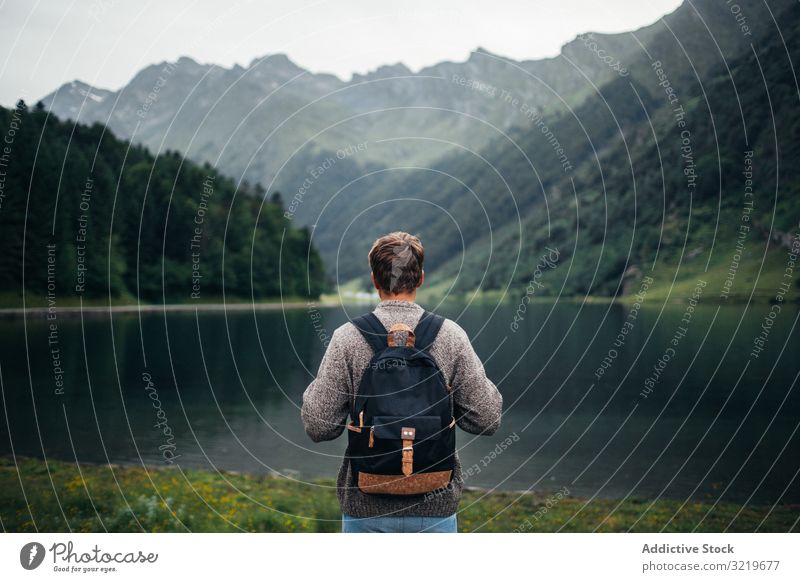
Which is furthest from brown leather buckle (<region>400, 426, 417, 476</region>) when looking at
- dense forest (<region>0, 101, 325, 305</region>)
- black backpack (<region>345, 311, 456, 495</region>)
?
dense forest (<region>0, 101, 325, 305</region>)

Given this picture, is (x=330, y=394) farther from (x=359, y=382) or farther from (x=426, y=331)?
(x=426, y=331)

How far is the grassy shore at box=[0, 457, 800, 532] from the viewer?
1130cm

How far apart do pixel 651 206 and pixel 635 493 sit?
181403 millimetres

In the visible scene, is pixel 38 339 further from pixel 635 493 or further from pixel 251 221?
pixel 251 221

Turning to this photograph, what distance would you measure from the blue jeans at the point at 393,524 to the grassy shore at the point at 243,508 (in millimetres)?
6426

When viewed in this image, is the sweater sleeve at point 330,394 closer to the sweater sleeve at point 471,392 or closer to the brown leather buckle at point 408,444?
the brown leather buckle at point 408,444

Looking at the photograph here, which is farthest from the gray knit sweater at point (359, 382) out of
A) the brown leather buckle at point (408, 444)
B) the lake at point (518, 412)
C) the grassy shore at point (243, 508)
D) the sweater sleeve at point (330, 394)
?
the lake at point (518, 412)

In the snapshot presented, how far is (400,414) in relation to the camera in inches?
197

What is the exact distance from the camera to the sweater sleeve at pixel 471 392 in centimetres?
507

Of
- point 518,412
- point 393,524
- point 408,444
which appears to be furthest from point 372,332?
point 518,412

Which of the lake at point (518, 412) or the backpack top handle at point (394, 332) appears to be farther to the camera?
the lake at point (518, 412)

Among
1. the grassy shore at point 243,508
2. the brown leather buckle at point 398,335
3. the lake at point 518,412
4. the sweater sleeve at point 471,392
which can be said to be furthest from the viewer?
the lake at point 518,412

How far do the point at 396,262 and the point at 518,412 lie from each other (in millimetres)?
29175
